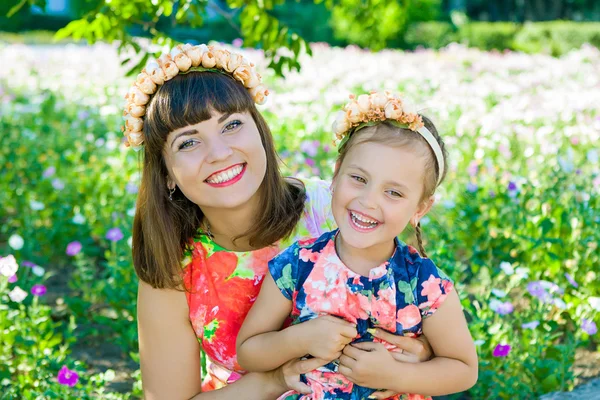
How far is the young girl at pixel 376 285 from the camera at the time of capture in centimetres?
170

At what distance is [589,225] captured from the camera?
319 centimetres

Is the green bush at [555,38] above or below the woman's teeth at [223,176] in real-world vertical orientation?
below

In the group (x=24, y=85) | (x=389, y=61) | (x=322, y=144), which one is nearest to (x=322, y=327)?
(x=322, y=144)

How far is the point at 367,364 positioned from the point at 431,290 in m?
0.23

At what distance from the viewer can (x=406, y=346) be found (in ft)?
5.69

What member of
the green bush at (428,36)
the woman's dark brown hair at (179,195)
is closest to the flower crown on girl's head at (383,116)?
the woman's dark brown hair at (179,195)

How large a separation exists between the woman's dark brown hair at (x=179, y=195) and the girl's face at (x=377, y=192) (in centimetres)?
40

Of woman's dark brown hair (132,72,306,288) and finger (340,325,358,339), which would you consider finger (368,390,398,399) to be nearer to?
A: finger (340,325,358,339)

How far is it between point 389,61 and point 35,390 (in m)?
7.11

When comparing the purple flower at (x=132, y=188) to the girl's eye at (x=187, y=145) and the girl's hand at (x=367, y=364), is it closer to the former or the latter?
the girl's eye at (x=187, y=145)

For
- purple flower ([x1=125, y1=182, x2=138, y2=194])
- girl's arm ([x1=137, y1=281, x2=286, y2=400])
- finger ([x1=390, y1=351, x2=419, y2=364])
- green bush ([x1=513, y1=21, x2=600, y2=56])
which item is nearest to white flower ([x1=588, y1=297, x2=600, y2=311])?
finger ([x1=390, y1=351, x2=419, y2=364])

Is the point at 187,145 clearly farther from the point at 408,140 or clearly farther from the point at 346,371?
the point at 346,371

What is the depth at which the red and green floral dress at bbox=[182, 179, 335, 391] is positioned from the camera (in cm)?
205

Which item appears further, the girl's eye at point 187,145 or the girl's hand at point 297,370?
the girl's eye at point 187,145
